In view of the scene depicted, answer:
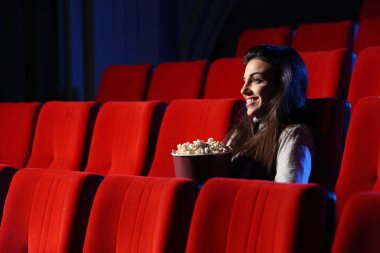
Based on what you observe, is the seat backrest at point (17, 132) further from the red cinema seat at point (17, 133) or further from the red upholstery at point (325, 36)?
the red upholstery at point (325, 36)

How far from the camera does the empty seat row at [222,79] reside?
50cm

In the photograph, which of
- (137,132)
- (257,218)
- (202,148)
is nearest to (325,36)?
(137,132)

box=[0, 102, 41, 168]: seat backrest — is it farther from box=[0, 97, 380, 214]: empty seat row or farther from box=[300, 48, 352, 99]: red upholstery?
box=[300, 48, 352, 99]: red upholstery

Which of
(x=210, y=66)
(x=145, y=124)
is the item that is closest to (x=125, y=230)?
(x=145, y=124)

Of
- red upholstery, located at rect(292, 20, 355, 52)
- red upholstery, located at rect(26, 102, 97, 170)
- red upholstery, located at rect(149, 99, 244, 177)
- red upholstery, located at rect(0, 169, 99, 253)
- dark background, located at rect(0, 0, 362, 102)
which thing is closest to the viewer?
red upholstery, located at rect(0, 169, 99, 253)

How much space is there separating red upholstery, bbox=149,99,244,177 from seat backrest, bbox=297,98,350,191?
7 centimetres

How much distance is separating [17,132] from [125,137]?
0.48 ft

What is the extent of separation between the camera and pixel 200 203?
280 millimetres

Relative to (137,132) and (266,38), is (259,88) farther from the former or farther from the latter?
(266,38)

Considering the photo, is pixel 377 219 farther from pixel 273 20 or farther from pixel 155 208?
pixel 273 20

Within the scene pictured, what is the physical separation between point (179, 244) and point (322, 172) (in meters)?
0.13

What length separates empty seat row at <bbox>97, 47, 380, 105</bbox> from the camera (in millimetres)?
500

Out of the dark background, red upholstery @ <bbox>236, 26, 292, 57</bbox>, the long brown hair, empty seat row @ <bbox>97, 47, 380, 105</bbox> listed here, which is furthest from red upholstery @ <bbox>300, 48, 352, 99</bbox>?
the dark background

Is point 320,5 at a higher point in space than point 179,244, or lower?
higher
